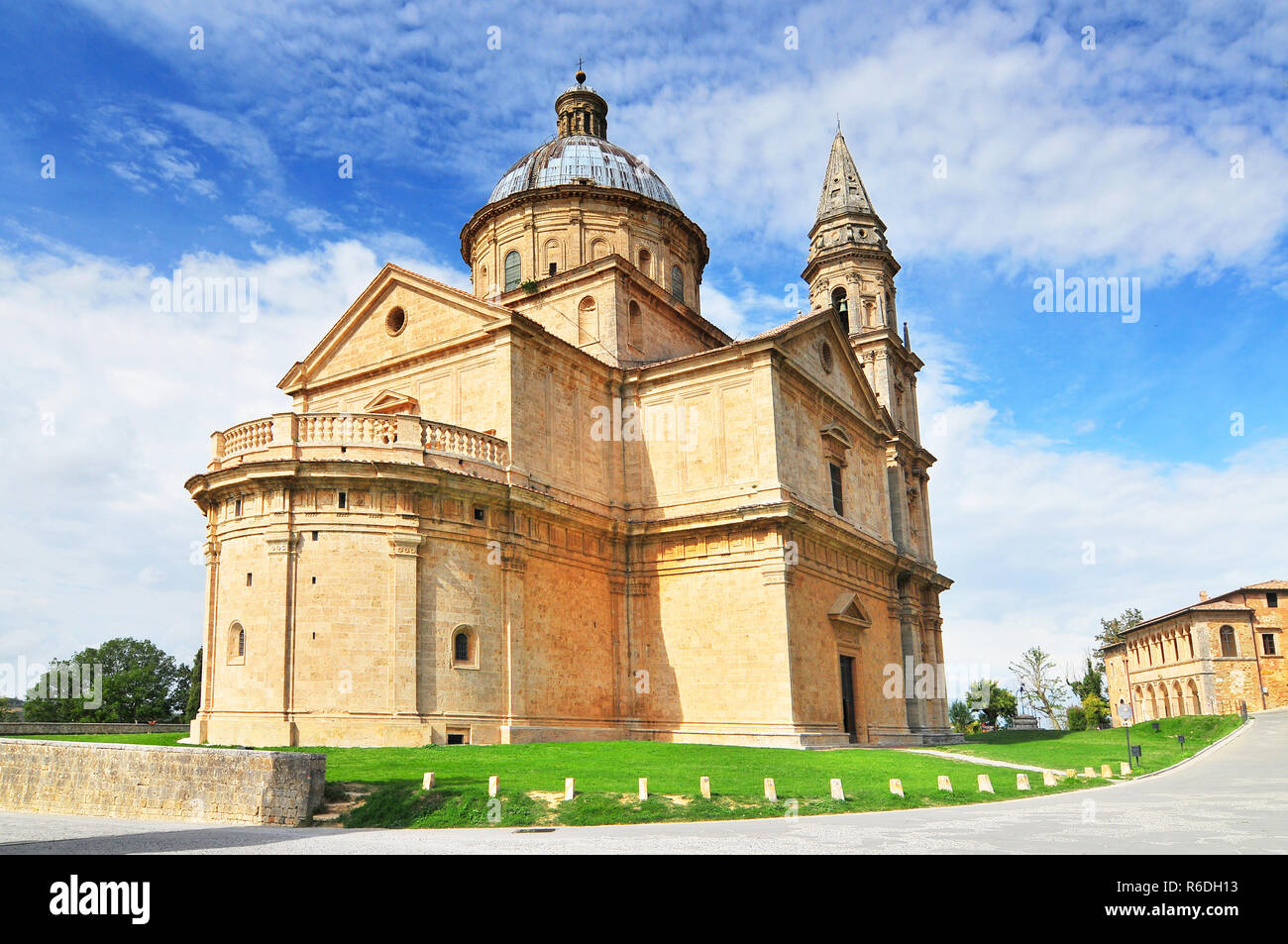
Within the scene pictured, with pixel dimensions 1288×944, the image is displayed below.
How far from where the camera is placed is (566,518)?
29484 mm

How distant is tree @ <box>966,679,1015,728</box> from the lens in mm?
85062

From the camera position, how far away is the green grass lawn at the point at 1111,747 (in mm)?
29406

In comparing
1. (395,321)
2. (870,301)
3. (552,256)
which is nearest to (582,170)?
(552,256)

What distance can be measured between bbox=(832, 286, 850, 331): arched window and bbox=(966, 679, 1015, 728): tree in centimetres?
4890

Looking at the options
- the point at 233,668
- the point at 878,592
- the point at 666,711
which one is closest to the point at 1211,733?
the point at 878,592

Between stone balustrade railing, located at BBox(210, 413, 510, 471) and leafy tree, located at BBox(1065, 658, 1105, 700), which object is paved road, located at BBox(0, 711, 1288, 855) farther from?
leafy tree, located at BBox(1065, 658, 1105, 700)

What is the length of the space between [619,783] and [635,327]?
69.8ft

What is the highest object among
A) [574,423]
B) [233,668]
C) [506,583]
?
[574,423]

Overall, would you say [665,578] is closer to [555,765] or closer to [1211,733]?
[555,765]

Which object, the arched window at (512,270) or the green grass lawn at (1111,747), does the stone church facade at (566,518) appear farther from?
the green grass lawn at (1111,747)

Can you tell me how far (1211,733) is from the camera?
1842 inches
